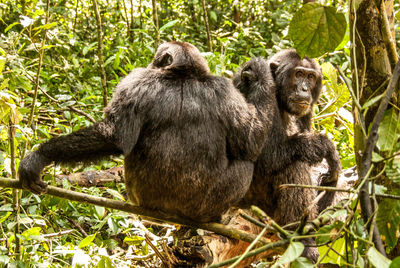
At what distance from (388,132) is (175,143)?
91.6 inches

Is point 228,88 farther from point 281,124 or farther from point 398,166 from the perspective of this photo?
point 398,166

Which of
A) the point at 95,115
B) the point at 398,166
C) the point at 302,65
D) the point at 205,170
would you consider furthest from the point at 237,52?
the point at 398,166

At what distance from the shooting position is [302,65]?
499 cm

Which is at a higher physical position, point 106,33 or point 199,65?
point 106,33

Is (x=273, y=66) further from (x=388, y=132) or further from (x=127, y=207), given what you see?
(x=388, y=132)

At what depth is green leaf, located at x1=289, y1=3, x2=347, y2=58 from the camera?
87.0 inches

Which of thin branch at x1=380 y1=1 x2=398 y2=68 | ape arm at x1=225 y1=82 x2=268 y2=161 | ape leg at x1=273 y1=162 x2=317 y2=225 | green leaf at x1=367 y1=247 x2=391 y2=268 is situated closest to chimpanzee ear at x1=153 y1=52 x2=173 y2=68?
ape arm at x1=225 y1=82 x2=268 y2=161

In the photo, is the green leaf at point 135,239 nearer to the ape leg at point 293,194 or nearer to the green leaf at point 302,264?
the ape leg at point 293,194

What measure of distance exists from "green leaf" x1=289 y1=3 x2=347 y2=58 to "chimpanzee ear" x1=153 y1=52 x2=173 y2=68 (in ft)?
7.25

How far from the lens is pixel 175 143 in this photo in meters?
3.88

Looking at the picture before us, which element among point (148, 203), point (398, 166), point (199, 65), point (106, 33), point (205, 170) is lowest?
point (148, 203)

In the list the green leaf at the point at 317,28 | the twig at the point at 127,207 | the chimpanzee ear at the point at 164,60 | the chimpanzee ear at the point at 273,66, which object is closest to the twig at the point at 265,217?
the green leaf at the point at 317,28

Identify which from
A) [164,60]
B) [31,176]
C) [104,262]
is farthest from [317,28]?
[104,262]

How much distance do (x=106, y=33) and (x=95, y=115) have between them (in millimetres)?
3279
